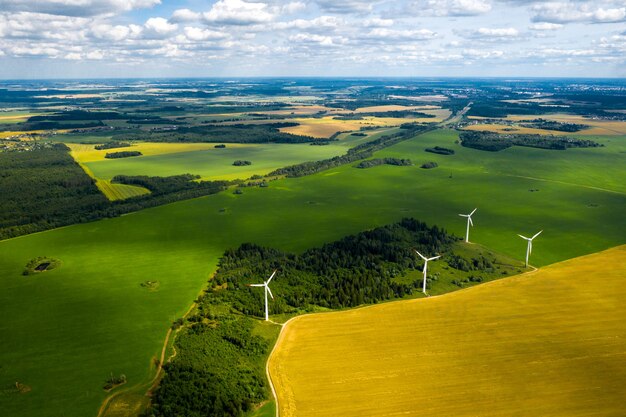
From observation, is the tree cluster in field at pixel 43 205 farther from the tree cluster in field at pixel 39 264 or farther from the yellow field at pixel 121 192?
the tree cluster in field at pixel 39 264

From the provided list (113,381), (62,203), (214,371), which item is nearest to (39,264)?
(113,381)

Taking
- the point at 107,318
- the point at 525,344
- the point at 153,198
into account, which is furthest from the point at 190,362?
the point at 153,198

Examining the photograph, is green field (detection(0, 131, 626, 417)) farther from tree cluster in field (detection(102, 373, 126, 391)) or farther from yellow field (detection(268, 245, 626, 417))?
yellow field (detection(268, 245, 626, 417))

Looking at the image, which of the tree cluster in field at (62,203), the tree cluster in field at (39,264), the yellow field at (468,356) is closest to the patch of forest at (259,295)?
the yellow field at (468,356)

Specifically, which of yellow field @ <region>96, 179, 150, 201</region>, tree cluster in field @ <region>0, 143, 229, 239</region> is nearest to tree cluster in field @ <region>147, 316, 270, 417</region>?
tree cluster in field @ <region>0, 143, 229, 239</region>

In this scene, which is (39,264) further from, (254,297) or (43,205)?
(43,205)
